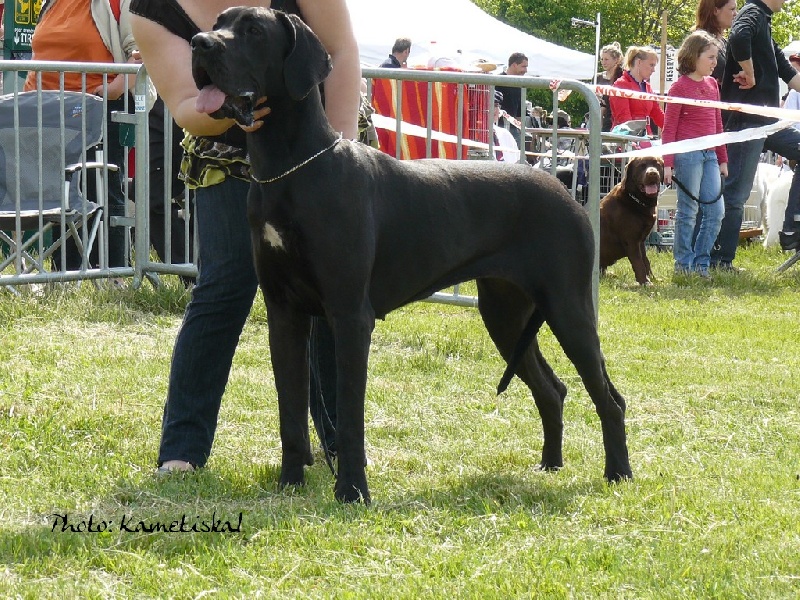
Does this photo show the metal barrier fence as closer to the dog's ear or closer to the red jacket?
the dog's ear

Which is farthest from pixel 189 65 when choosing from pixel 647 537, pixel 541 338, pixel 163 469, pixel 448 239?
pixel 541 338

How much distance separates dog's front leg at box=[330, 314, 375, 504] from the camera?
3.48 metres

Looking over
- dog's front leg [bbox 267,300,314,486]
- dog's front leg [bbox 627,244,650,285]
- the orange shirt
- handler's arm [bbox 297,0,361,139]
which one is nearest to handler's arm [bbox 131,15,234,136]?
handler's arm [bbox 297,0,361,139]

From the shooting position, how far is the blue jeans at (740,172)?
401 inches

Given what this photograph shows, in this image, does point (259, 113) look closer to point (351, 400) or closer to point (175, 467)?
point (351, 400)

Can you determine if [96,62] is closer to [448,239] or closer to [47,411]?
[47,411]

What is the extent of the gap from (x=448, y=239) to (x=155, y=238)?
463 cm

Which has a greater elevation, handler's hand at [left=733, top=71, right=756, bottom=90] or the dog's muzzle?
handler's hand at [left=733, top=71, right=756, bottom=90]

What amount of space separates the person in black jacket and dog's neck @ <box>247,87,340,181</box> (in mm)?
7330

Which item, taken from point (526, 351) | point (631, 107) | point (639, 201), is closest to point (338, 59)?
point (526, 351)

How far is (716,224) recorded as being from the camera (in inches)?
395

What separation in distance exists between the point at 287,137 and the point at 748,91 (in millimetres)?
7698

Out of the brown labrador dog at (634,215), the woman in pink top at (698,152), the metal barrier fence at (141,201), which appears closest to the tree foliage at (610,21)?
the woman in pink top at (698,152)

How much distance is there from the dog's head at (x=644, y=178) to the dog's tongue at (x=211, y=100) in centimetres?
697
